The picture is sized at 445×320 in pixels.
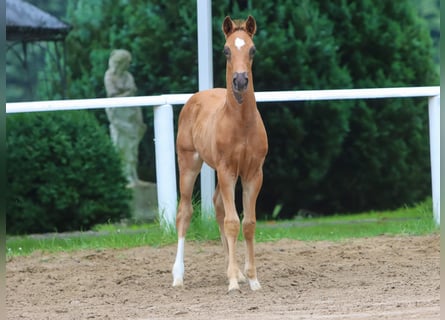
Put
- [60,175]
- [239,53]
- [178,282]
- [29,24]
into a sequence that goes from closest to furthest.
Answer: [239,53]
[178,282]
[60,175]
[29,24]

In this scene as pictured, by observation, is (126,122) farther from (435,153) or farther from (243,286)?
(243,286)

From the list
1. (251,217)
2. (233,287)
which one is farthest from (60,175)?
(233,287)

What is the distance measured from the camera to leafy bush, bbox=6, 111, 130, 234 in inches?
440

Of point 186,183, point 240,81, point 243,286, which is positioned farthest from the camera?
point 186,183

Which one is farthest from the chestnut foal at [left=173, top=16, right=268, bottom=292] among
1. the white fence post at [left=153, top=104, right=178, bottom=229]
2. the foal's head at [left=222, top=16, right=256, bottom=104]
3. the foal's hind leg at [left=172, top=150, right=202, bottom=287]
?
the white fence post at [left=153, top=104, right=178, bottom=229]

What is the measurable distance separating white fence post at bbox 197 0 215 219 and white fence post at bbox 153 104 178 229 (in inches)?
11.3

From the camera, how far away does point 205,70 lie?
9297 millimetres

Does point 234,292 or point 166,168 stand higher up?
point 166,168

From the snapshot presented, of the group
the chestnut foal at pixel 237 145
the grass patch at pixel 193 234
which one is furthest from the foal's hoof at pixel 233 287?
the grass patch at pixel 193 234

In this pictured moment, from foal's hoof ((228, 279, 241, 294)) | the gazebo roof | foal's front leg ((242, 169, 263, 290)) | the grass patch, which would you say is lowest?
the grass patch

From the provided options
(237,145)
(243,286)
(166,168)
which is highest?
(237,145)

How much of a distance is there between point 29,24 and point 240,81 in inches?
252

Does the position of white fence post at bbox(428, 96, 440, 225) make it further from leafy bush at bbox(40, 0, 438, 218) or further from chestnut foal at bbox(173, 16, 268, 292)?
chestnut foal at bbox(173, 16, 268, 292)

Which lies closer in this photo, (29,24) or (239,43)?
(239,43)
